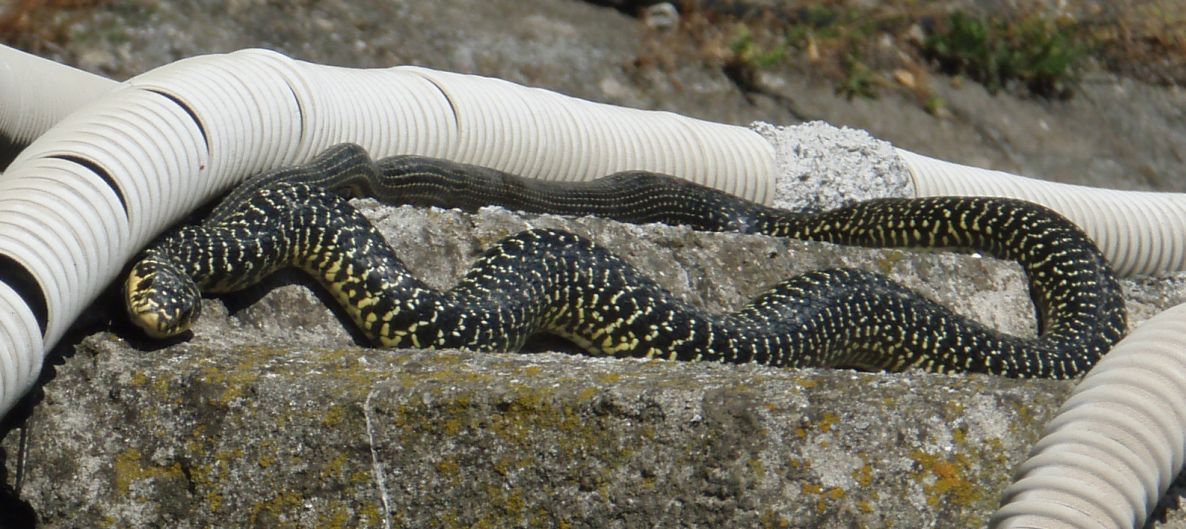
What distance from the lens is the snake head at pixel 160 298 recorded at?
4742 millimetres

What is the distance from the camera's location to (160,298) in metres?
4.79

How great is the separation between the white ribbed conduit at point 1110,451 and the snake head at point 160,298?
2.74 m

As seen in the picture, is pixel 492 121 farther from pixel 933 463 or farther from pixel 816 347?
pixel 933 463

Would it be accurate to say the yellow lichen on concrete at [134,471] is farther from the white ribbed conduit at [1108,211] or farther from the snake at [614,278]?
the white ribbed conduit at [1108,211]

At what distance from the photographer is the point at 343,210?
5898mm

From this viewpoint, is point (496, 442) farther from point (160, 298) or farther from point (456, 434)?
point (160, 298)

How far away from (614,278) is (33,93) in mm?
3655

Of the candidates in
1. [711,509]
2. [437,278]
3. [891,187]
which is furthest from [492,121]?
Result: [711,509]

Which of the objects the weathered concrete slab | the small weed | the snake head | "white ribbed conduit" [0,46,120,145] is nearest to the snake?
the snake head

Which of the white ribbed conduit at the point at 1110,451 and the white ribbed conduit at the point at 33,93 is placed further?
the white ribbed conduit at the point at 33,93

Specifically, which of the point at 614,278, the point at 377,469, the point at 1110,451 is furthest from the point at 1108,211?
the point at 377,469

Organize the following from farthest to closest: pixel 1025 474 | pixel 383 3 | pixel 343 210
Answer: pixel 383 3, pixel 343 210, pixel 1025 474

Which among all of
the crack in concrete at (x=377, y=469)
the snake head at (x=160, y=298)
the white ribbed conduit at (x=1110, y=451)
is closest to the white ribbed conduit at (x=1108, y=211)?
the white ribbed conduit at (x=1110, y=451)

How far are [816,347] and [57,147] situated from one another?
342 cm
